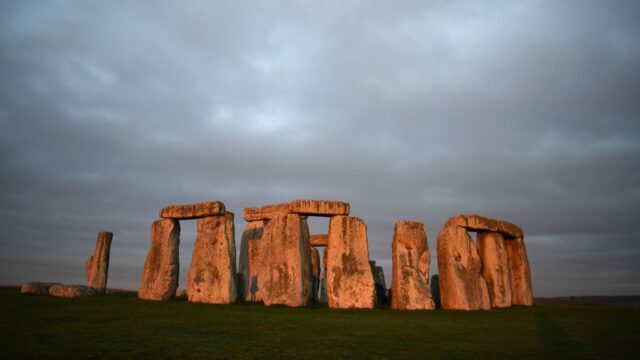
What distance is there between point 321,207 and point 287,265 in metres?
2.02

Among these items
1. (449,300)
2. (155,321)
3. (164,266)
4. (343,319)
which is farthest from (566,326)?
(164,266)

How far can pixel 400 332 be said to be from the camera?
354 inches

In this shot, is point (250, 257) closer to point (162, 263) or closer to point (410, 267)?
point (162, 263)

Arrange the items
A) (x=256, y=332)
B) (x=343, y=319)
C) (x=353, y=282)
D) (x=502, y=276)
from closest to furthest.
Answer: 1. (x=256, y=332)
2. (x=343, y=319)
3. (x=353, y=282)
4. (x=502, y=276)

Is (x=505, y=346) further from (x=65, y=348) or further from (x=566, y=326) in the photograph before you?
(x=65, y=348)

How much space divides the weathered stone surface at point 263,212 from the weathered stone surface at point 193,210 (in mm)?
2863

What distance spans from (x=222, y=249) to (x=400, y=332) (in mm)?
7754

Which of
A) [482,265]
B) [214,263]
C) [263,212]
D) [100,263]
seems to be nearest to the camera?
[214,263]

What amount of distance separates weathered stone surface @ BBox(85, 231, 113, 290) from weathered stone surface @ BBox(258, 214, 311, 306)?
9.26m

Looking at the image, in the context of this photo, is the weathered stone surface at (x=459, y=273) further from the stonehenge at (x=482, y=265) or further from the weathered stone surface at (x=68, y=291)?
the weathered stone surface at (x=68, y=291)

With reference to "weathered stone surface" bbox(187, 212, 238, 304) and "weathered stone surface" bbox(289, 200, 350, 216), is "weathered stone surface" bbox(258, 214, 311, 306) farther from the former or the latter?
"weathered stone surface" bbox(187, 212, 238, 304)

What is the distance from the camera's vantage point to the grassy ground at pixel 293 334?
22.0 feet

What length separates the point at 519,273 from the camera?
1838cm

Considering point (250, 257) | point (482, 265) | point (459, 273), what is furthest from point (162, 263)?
point (482, 265)
